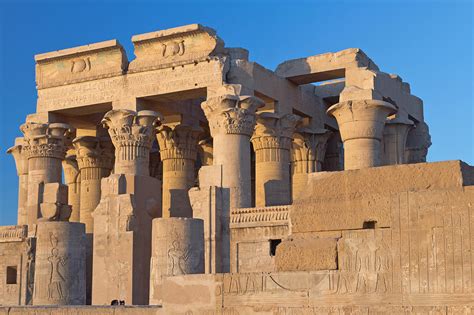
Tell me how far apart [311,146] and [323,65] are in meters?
3.52

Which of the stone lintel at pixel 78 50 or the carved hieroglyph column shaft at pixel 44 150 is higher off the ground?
the stone lintel at pixel 78 50

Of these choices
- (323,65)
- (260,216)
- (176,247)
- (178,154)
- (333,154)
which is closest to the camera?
(176,247)

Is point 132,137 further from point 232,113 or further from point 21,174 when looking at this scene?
point 21,174

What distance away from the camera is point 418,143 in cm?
2755

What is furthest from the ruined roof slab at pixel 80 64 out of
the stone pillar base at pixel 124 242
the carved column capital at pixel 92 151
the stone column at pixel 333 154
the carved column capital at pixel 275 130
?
the stone column at pixel 333 154

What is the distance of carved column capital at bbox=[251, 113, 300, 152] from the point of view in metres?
24.8

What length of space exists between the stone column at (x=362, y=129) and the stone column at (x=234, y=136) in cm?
239

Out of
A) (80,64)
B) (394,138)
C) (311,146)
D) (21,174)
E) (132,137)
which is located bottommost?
(21,174)

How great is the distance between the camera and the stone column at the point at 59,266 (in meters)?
17.3

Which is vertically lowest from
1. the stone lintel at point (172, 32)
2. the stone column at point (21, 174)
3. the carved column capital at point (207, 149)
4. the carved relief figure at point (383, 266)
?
the carved relief figure at point (383, 266)

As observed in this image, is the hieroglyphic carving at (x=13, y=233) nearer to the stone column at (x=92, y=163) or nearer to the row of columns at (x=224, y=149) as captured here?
the row of columns at (x=224, y=149)

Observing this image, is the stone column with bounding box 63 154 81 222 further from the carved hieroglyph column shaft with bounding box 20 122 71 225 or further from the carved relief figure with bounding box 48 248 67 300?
the carved relief figure with bounding box 48 248 67 300

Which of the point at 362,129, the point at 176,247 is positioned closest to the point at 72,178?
the point at 362,129

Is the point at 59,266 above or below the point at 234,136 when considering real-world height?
below
